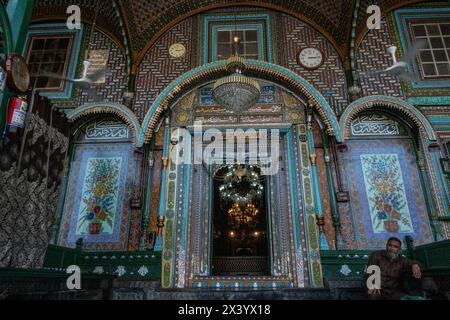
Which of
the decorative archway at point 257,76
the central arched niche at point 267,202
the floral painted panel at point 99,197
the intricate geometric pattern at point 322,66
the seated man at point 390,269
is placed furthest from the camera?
the intricate geometric pattern at point 322,66

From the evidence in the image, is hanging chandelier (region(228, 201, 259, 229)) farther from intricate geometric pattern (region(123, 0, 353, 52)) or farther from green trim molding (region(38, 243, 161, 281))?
intricate geometric pattern (region(123, 0, 353, 52))

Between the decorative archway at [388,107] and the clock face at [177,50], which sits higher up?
the clock face at [177,50]

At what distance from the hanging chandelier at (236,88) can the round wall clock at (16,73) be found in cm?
251

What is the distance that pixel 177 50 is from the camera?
6809 mm

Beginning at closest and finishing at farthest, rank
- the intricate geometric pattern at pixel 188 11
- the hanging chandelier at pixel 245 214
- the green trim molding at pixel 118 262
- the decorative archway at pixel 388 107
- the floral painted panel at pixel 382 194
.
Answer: the green trim molding at pixel 118 262
the floral painted panel at pixel 382 194
the decorative archway at pixel 388 107
the intricate geometric pattern at pixel 188 11
the hanging chandelier at pixel 245 214

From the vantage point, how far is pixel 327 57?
21.6ft

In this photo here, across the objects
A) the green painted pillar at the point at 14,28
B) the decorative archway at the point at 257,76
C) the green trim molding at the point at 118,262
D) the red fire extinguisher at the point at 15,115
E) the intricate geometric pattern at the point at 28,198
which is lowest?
the green trim molding at the point at 118,262

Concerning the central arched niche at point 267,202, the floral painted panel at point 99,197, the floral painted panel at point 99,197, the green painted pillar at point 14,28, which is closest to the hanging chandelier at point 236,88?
the central arched niche at point 267,202

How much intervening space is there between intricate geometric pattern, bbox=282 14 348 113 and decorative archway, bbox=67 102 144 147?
3189 millimetres

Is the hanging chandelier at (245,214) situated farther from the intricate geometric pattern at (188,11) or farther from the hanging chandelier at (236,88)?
the intricate geometric pattern at (188,11)

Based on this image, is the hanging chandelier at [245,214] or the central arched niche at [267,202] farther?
the hanging chandelier at [245,214]

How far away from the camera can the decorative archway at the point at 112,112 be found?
5.86m

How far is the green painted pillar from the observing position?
3.43m

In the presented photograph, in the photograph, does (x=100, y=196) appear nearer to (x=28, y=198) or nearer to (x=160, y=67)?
(x=28, y=198)
